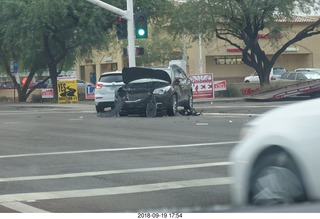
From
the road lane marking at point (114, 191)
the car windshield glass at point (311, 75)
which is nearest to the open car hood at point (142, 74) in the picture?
the road lane marking at point (114, 191)

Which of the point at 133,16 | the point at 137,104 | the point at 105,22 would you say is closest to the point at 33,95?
the point at 105,22

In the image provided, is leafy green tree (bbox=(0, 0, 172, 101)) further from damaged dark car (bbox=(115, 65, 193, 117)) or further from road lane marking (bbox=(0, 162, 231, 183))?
road lane marking (bbox=(0, 162, 231, 183))

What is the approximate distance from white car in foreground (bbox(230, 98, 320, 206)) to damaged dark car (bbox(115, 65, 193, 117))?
16467 mm

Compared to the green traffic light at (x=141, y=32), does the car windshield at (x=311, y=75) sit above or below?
below

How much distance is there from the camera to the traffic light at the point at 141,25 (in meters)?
27.8

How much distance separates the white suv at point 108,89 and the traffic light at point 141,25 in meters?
2.04

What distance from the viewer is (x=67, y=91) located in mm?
39719

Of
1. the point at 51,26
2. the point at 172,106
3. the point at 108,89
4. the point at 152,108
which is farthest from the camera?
the point at 51,26

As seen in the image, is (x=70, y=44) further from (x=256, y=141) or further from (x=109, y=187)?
(x=256, y=141)

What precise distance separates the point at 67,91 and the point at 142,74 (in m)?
16.7

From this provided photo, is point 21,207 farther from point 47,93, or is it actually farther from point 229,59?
point 229,59

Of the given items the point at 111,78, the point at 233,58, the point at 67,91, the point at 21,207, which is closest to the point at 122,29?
the point at 111,78

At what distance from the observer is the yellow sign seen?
3966cm

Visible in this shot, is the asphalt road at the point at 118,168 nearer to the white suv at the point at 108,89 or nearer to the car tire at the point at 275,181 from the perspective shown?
the car tire at the point at 275,181
